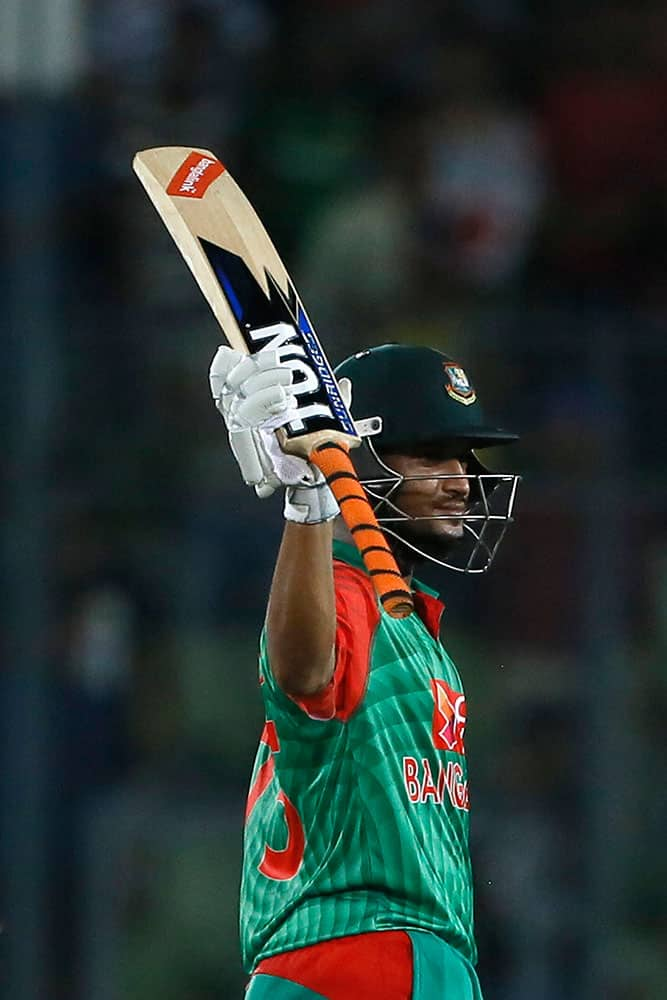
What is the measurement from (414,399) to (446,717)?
1.59ft

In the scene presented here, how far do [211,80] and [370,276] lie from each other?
92 centimetres

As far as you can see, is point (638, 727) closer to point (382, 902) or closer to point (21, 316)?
point (21, 316)

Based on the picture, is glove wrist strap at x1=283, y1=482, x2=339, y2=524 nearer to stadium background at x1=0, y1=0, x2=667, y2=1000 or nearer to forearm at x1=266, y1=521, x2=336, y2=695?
forearm at x1=266, y1=521, x2=336, y2=695

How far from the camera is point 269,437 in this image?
232cm

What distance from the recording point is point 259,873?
2.66 meters

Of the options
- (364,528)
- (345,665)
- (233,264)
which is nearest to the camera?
(364,528)

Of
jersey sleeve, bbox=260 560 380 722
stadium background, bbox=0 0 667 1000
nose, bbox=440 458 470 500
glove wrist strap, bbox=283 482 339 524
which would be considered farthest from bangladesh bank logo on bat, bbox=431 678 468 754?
stadium background, bbox=0 0 667 1000

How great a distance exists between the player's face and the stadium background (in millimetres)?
2068

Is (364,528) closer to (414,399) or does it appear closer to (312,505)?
(312,505)

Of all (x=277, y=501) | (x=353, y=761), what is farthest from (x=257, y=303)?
(x=277, y=501)

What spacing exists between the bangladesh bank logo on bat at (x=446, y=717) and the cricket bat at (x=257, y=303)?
38 cm

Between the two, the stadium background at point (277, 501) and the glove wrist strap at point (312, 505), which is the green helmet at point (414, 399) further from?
the stadium background at point (277, 501)

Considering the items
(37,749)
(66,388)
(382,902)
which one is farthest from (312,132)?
(382,902)

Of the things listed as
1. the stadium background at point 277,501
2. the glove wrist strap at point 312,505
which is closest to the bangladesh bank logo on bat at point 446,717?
the glove wrist strap at point 312,505
